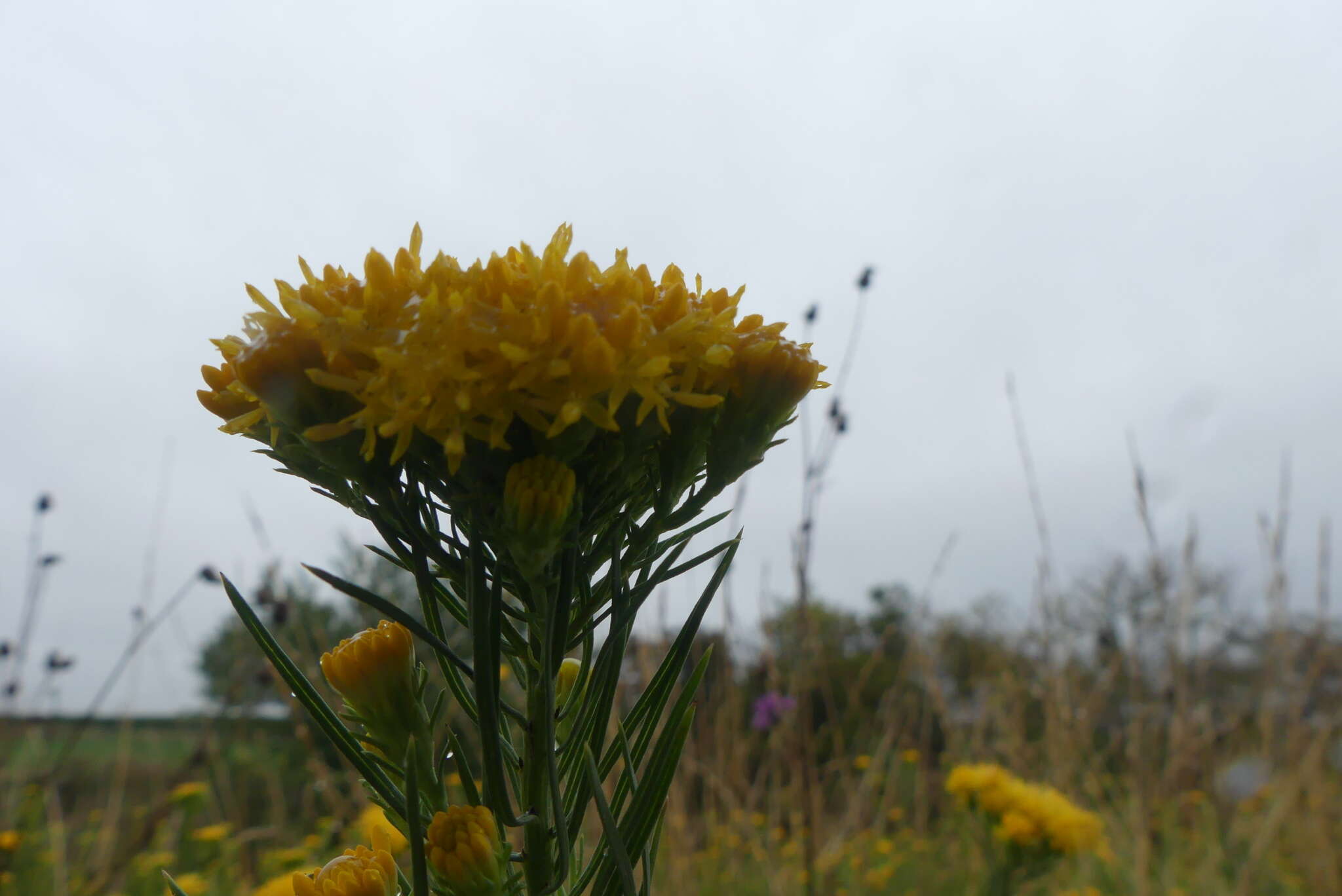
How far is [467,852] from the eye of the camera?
1.75 feet

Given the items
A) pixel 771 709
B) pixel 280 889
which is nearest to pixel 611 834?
pixel 280 889

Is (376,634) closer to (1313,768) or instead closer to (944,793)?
(1313,768)

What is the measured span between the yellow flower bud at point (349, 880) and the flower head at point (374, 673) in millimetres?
104

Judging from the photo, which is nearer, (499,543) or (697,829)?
(499,543)

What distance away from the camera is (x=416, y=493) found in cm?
58

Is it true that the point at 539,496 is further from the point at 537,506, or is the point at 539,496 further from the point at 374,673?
the point at 374,673

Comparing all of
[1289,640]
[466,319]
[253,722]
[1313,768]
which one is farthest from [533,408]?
[253,722]

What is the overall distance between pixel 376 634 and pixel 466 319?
11.9 inches

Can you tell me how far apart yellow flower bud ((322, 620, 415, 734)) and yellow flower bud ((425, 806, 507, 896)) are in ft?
0.39

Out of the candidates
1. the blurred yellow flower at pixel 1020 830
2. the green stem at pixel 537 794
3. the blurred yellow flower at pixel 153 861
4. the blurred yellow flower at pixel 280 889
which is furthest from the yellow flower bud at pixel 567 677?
the blurred yellow flower at pixel 153 861

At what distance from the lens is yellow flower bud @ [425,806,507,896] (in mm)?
533

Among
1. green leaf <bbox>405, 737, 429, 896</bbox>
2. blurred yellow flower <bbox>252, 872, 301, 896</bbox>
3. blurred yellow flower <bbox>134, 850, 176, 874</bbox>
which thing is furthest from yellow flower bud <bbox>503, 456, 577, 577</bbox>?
blurred yellow flower <bbox>134, 850, 176, 874</bbox>

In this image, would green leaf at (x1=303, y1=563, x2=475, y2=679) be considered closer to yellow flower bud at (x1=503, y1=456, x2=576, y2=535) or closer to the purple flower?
yellow flower bud at (x1=503, y1=456, x2=576, y2=535)

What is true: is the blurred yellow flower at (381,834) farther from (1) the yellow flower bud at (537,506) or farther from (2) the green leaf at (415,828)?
(1) the yellow flower bud at (537,506)
